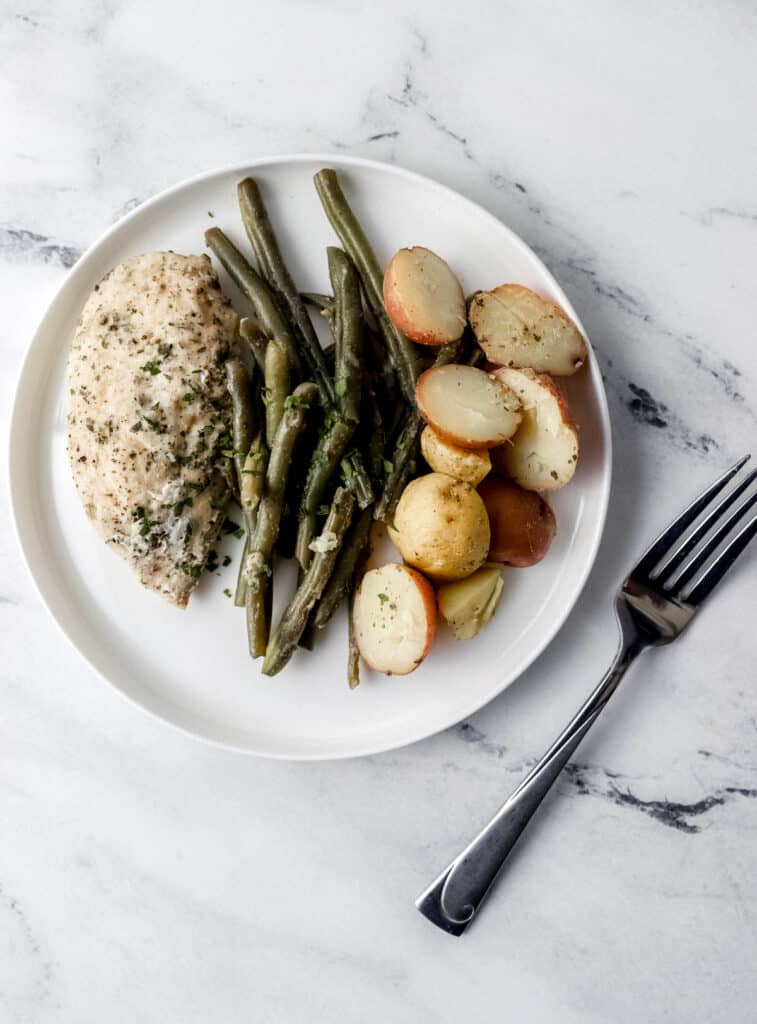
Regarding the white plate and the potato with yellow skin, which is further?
the white plate

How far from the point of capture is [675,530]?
276 centimetres

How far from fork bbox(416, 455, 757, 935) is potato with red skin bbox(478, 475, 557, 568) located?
42 cm

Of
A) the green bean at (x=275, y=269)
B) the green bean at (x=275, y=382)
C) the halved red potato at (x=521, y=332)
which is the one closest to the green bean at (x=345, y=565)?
the green bean at (x=275, y=382)

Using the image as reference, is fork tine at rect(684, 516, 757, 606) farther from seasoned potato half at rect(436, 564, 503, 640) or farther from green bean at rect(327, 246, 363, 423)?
green bean at rect(327, 246, 363, 423)

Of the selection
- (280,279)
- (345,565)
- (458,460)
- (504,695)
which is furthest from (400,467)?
(504,695)

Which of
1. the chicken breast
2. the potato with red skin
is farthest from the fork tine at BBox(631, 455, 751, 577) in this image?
the chicken breast

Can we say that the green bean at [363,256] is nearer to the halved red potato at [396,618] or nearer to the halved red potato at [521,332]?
the halved red potato at [521,332]

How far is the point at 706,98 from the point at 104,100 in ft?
6.78

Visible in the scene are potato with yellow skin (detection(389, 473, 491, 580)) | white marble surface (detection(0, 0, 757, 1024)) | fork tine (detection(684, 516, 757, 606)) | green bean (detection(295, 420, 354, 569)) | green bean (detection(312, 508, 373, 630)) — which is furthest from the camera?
white marble surface (detection(0, 0, 757, 1024))

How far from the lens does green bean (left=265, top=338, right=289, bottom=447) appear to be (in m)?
2.54

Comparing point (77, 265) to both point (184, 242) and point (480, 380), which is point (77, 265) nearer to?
point (184, 242)

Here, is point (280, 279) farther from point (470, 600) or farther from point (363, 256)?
point (470, 600)

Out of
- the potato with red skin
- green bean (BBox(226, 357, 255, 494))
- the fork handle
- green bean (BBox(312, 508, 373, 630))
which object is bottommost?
the fork handle

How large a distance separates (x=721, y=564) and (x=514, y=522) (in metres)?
0.75
